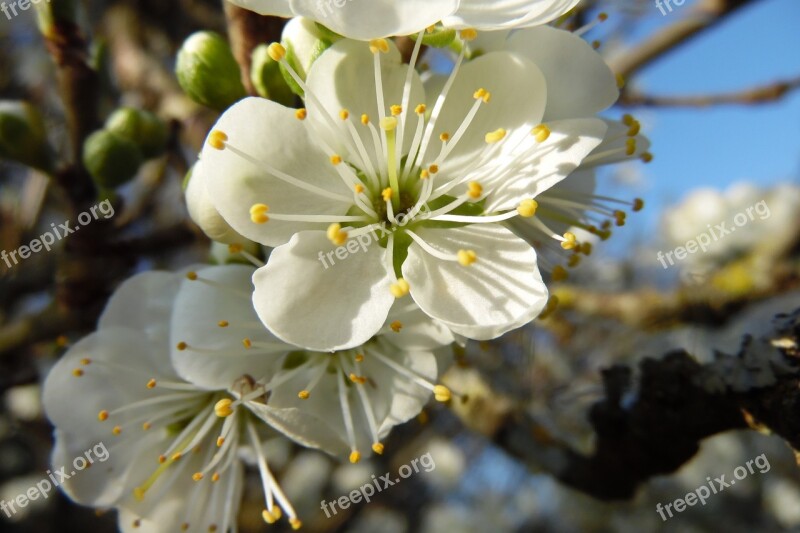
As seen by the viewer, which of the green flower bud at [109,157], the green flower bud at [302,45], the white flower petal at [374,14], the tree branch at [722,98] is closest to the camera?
the white flower petal at [374,14]

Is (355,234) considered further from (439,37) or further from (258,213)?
(439,37)

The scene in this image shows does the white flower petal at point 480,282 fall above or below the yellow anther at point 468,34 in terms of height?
below

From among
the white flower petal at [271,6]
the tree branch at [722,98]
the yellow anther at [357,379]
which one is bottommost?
the tree branch at [722,98]

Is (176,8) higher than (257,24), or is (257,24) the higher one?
(257,24)

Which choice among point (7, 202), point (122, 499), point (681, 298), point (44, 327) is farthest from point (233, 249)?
point (7, 202)

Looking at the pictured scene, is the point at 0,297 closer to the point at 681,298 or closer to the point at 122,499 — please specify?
the point at 122,499

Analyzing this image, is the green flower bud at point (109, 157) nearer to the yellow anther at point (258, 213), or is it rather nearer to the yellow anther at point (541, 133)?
the yellow anther at point (258, 213)

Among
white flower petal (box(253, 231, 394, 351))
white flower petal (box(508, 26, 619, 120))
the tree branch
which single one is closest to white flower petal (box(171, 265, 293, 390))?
white flower petal (box(253, 231, 394, 351))

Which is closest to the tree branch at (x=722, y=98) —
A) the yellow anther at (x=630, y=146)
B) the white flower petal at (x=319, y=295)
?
the yellow anther at (x=630, y=146)

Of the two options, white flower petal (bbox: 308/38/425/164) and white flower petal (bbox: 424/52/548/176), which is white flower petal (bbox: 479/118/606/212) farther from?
white flower petal (bbox: 308/38/425/164)
